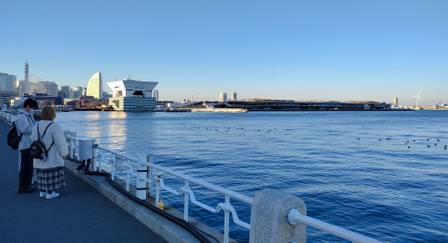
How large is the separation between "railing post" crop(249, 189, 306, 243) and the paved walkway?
243 cm

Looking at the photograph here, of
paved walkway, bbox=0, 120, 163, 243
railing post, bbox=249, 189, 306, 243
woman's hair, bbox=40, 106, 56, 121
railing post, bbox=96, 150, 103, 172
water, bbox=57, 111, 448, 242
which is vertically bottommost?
water, bbox=57, 111, 448, 242

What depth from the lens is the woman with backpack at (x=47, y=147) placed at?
738 centimetres

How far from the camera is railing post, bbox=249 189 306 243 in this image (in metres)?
3.45

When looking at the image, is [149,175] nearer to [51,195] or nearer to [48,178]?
[48,178]

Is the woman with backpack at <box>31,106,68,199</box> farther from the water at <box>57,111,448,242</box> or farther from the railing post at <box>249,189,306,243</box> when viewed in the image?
the railing post at <box>249,189,306,243</box>

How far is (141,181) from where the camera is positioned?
739 centimetres

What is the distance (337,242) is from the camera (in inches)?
420

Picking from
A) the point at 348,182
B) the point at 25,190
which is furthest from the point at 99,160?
the point at 348,182

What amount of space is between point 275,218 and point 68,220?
4367 mm

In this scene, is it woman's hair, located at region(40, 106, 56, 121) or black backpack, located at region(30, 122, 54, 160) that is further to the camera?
woman's hair, located at region(40, 106, 56, 121)

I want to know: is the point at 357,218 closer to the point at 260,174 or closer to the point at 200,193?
the point at 200,193

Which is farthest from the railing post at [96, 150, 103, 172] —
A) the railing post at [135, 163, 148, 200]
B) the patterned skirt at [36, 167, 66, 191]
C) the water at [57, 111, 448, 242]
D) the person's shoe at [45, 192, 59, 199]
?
the railing post at [135, 163, 148, 200]

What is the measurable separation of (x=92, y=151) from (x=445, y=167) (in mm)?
23664

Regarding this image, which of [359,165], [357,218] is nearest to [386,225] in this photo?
[357,218]
